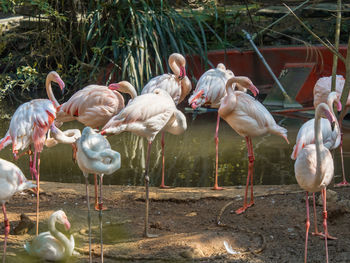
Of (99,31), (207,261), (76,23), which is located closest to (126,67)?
(99,31)

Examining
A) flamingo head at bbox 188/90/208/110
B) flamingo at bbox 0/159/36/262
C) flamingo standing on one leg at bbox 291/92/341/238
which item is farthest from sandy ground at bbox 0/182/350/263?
flamingo head at bbox 188/90/208/110

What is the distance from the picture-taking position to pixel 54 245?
398 cm

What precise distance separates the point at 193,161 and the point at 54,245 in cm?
313

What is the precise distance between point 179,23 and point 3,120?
334cm

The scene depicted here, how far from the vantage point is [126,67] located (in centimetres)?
922

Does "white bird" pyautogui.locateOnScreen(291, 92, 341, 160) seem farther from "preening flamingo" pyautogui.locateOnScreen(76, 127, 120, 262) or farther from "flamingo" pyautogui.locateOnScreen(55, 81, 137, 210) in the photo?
"flamingo" pyautogui.locateOnScreen(55, 81, 137, 210)

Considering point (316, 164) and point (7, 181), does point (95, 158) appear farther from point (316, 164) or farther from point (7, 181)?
point (316, 164)

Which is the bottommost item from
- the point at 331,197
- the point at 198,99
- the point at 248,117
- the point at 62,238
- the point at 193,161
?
the point at 193,161

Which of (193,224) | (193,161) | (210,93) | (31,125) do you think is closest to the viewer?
(31,125)

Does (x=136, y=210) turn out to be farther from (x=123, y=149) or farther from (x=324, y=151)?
(x=123, y=149)

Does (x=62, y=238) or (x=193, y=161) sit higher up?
(x=62, y=238)

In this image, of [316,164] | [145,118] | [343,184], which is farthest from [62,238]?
[343,184]

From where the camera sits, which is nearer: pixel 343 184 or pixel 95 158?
pixel 95 158

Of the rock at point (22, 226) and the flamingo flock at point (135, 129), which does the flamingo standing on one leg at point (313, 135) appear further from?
the rock at point (22, 226)
